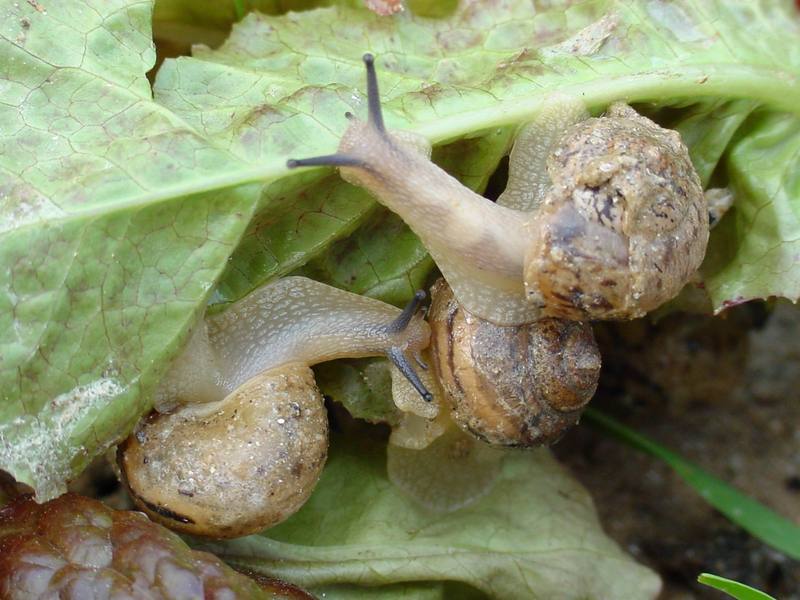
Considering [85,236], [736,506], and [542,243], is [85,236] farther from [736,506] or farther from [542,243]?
[736,506]

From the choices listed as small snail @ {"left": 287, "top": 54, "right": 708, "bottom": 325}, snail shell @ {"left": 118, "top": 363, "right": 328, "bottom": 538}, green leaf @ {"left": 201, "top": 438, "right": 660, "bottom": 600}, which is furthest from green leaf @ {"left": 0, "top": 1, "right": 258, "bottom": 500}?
green leaf @ {"left": 201, "top": 438, "right": 660, "bottom": 600}

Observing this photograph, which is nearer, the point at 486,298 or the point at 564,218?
the point at 564,218

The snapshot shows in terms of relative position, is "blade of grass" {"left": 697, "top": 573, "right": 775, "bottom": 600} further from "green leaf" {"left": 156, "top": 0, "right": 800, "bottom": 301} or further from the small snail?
"green leaf" {"left": 156, "top": 0, "right": 800, "bottom": 301}

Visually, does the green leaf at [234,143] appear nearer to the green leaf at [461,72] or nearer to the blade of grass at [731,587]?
the green leaf at [461,72]

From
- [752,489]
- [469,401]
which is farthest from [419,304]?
[752,489]

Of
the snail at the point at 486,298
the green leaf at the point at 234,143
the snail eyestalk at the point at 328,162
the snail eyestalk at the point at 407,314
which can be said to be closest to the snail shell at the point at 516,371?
the snail at the point at 486,298

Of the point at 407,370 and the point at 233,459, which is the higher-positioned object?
the point at 407,370

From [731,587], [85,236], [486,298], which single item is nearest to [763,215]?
[486,298]
